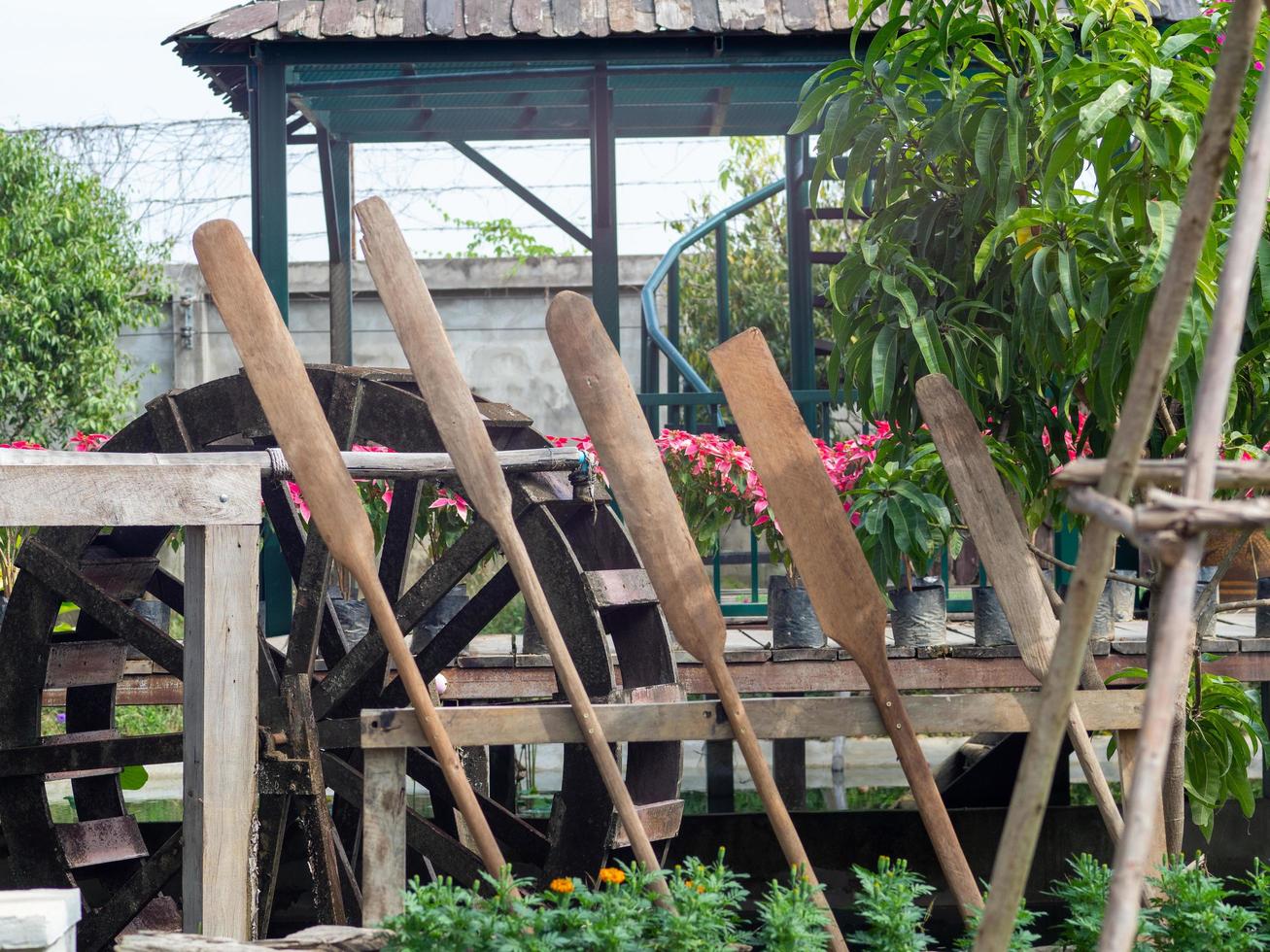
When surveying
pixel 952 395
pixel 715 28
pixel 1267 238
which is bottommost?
pixel 952 395

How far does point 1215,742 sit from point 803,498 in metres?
1.09

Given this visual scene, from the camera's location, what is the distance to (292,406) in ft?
8.81

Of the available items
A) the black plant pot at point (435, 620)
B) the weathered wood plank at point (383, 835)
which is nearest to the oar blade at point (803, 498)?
the weathered wood plank at point (383, 835)

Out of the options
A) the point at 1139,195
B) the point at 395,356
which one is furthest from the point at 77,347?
the point at 1139,195

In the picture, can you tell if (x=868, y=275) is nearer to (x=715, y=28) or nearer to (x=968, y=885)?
(x=968, y=885)

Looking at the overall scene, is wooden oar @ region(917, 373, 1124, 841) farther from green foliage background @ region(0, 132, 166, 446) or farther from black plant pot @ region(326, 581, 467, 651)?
green foliage background @ region(0, 132, 166, 446)

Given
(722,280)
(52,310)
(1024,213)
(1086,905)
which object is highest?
(52,310)

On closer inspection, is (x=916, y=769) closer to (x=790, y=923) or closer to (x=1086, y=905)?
(x=1086, y=905)

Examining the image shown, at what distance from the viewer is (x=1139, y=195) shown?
2.47 m

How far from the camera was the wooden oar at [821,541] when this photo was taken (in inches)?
95.7

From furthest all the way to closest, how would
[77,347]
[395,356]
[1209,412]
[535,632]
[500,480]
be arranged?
[395,356]
[77,347]
[535,632]
[500,480]
[1209,412]

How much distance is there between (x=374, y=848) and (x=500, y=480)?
72cm

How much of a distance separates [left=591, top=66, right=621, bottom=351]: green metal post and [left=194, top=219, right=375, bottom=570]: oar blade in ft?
8.19

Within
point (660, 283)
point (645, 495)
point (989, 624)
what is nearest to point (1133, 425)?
point (645, 495)
